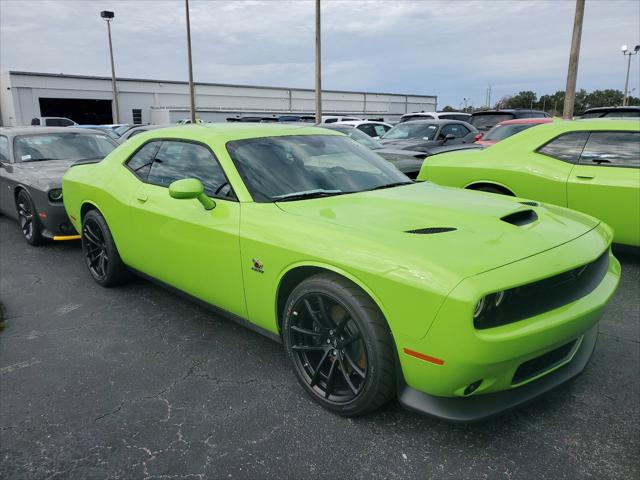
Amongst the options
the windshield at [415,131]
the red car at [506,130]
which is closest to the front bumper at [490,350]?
the red car at [506,130]

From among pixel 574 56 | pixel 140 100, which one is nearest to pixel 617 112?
pixel 574 56

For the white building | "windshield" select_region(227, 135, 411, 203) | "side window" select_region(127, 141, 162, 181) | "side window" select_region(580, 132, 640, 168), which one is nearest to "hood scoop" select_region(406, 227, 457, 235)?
"windshield" select_region(227, 135, 411, 203)

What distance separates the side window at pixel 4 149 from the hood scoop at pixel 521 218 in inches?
262

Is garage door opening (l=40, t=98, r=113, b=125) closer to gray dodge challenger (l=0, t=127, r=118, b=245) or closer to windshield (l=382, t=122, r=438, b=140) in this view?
windshield (l=382, t=122, r=438, b=140)

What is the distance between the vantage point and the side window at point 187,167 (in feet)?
10.6

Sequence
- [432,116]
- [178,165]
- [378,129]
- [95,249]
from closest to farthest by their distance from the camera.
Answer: [178,165] < [95,249] < [432,116] < [378,129]

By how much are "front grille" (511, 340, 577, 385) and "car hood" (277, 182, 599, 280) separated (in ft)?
1.65

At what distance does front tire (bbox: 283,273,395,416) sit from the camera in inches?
90.2

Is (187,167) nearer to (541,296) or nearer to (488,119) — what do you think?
(541,296)

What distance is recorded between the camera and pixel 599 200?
4.73 m

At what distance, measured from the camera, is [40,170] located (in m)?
6.07

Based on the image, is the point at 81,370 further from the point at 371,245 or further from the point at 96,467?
the point at 371,245

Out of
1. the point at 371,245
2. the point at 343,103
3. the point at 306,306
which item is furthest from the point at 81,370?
the point at 343,103

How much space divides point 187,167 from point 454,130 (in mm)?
8170
